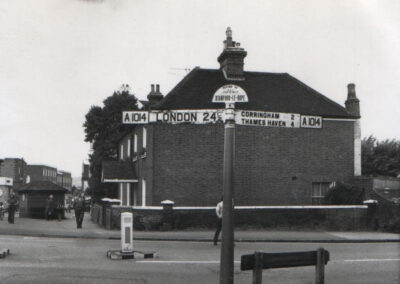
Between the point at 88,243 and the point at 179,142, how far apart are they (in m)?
9.51

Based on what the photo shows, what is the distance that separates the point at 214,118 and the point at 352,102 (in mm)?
22913

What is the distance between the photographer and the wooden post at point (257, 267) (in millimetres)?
7055

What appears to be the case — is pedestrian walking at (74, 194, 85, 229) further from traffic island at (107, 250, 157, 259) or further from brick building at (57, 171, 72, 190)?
brick building at (57, 171, 72, 190)

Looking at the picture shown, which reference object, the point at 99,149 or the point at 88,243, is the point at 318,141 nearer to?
A: the point at 88,243

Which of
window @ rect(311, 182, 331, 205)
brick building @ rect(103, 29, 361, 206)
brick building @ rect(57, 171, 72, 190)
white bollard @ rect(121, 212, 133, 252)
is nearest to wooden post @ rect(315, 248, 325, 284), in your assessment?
white bollard @ rect(121, 212, 133, 252)

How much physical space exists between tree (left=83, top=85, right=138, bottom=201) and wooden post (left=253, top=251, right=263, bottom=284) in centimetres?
4859

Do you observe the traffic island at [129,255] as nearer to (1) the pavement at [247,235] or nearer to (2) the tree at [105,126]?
(1) the pavement at [247,235]

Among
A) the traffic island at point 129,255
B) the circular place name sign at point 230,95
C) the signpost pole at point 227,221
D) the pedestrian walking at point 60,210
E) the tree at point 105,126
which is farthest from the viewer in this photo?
the tree at point 105,126

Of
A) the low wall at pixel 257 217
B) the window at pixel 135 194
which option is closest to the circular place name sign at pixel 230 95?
the low wall at pixel 257 217

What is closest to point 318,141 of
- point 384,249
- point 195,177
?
point 195,177

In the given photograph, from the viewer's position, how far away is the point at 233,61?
93.8 feet

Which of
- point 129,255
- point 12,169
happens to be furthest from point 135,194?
point 12,169

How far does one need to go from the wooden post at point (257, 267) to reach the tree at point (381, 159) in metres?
39.2

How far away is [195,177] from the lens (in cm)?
2616
